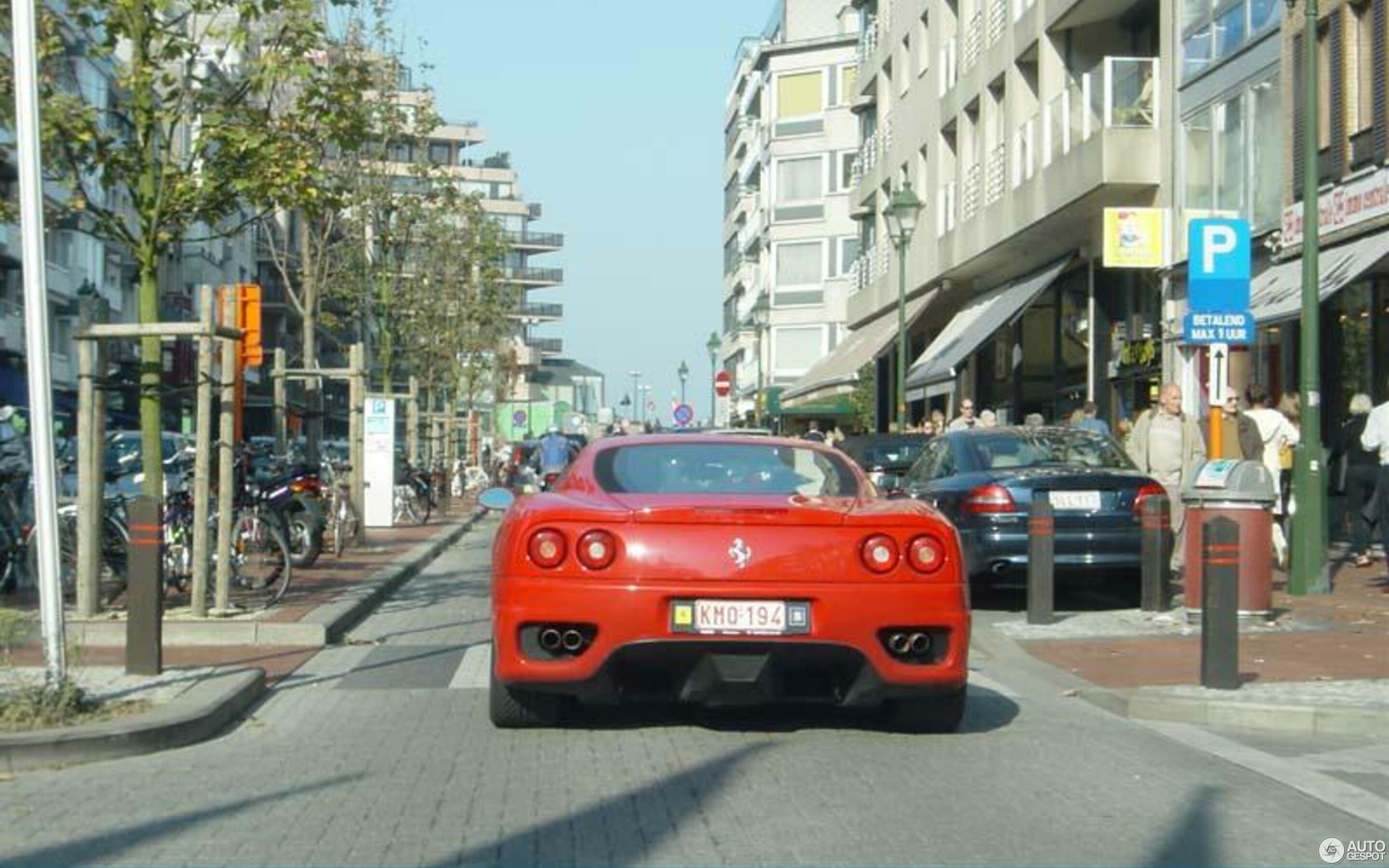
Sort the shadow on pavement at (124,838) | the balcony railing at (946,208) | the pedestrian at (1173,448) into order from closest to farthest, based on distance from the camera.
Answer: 1. the shadow on pavement at (124,838)
2. the pedestrian at (1173,448)
3. the balcony railing at (946,208)

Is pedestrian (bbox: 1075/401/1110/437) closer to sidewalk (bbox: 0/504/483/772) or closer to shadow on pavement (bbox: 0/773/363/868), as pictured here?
sidewalk (bbox: 0/504/483/772)

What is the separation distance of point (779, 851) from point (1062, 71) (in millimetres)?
27106

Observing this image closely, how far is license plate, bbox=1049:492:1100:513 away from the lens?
1430 cm

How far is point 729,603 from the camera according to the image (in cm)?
749

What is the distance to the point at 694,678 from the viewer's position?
757 cm

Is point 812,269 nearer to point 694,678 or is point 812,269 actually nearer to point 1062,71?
point 1062,71

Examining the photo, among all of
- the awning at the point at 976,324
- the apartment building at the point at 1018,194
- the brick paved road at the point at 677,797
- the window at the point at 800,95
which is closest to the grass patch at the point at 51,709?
the brick paved road at the point at 677,797

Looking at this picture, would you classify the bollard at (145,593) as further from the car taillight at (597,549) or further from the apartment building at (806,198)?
the apartment building at (806,198)

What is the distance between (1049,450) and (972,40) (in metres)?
24.1

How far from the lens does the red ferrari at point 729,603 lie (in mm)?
7492

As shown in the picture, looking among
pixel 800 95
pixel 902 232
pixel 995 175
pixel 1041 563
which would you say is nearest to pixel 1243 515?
pixel 1041 563

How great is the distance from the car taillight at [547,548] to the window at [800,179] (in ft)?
240

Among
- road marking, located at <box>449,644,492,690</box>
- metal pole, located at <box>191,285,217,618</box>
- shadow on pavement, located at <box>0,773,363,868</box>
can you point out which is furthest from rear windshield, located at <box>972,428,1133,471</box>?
shadow on pavement, located at <box>0,773,363,868</box>

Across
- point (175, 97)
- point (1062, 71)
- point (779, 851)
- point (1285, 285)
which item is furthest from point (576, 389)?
point (779, 851)
